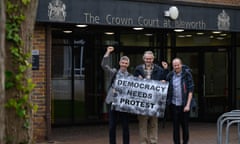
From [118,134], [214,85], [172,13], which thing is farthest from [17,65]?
[214,85]

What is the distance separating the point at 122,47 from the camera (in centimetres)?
1661


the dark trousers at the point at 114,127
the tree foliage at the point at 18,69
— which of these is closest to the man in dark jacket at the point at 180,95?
the dark trousers at the point at 114,127

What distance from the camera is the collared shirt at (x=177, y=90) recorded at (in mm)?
10532

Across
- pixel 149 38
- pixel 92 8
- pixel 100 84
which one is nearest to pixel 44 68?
pixel 92 8

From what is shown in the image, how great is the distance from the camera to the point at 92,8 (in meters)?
12.4

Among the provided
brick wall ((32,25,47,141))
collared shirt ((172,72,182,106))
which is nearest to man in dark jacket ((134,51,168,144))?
collared shirt ((172,72,182,106))

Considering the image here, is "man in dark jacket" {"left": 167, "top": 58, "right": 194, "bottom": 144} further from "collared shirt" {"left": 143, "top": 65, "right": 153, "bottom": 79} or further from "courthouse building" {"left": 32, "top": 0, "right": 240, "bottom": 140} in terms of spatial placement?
"courthouse building" {"left": 32, "top": 0, "right": 240, "bottom": 140}

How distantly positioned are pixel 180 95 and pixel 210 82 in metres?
6.85

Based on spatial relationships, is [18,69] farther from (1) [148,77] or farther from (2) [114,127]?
(1) [148,77]

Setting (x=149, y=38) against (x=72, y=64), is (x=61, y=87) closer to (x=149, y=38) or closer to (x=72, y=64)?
(x=72, y=64)

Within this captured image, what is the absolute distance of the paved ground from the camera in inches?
493

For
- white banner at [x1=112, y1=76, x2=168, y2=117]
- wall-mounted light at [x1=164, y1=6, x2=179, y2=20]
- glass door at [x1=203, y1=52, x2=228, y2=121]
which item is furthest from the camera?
glass door at [x1=203, y1=52, x2=228, y2=121]

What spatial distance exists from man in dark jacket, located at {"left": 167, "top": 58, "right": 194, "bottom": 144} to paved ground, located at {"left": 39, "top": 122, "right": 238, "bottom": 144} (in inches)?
71.9

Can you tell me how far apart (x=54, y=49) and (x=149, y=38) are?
321 centimetres
